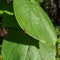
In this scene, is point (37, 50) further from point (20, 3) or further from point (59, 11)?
point (59, 11)

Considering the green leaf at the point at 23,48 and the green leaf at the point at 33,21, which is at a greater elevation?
the green leaf at the point at 33,21

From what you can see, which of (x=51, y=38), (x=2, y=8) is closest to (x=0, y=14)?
(x=2, y=8)

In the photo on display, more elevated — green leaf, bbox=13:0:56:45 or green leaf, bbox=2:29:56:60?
green leaf, bbox=13:0:56:45

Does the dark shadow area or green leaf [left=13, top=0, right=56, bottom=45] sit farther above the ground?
green leaf [left=13, top=0, right=56, bottom=45]
